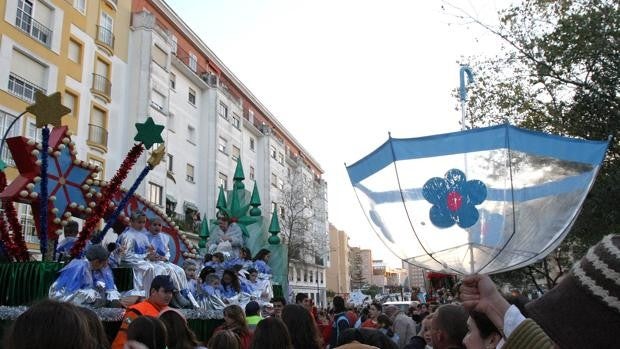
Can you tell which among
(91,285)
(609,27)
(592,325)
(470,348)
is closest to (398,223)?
(470,348)

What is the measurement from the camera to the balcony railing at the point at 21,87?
69.7 ft

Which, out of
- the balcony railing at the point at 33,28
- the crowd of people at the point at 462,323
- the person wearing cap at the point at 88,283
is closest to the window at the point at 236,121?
the balcony railing at the point at 33,28

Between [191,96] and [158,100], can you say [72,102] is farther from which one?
[191,96]

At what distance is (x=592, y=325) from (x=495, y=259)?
6.67 feet

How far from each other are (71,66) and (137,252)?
18.6 meters

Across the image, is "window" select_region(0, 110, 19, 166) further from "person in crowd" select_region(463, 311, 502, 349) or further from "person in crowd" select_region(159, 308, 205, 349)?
"person in crowd" select_region(463, 311, 502, 349)

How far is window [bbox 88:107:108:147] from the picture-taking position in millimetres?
24938

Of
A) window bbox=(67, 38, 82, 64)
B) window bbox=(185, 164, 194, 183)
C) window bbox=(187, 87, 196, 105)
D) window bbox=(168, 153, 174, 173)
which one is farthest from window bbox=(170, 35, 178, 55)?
window bbox=(185, 164, 194, 183)

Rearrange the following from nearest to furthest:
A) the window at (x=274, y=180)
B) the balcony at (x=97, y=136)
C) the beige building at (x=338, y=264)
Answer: the balcony at (x=97, y=136), the window at (x=274, y=180), the beige building at (x=338, y=264)

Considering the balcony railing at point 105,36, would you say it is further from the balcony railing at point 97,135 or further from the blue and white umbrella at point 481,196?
the blue and white umbrella at point 481,196

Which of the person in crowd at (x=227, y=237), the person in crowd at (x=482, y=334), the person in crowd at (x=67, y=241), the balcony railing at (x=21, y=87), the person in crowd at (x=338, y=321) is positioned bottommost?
the person in crowd at (x=338, y=321)

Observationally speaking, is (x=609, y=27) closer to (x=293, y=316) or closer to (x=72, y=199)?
(x=293, y=316)

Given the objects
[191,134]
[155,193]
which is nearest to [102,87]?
[155,193]

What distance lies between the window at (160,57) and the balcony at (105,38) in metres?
2.54
